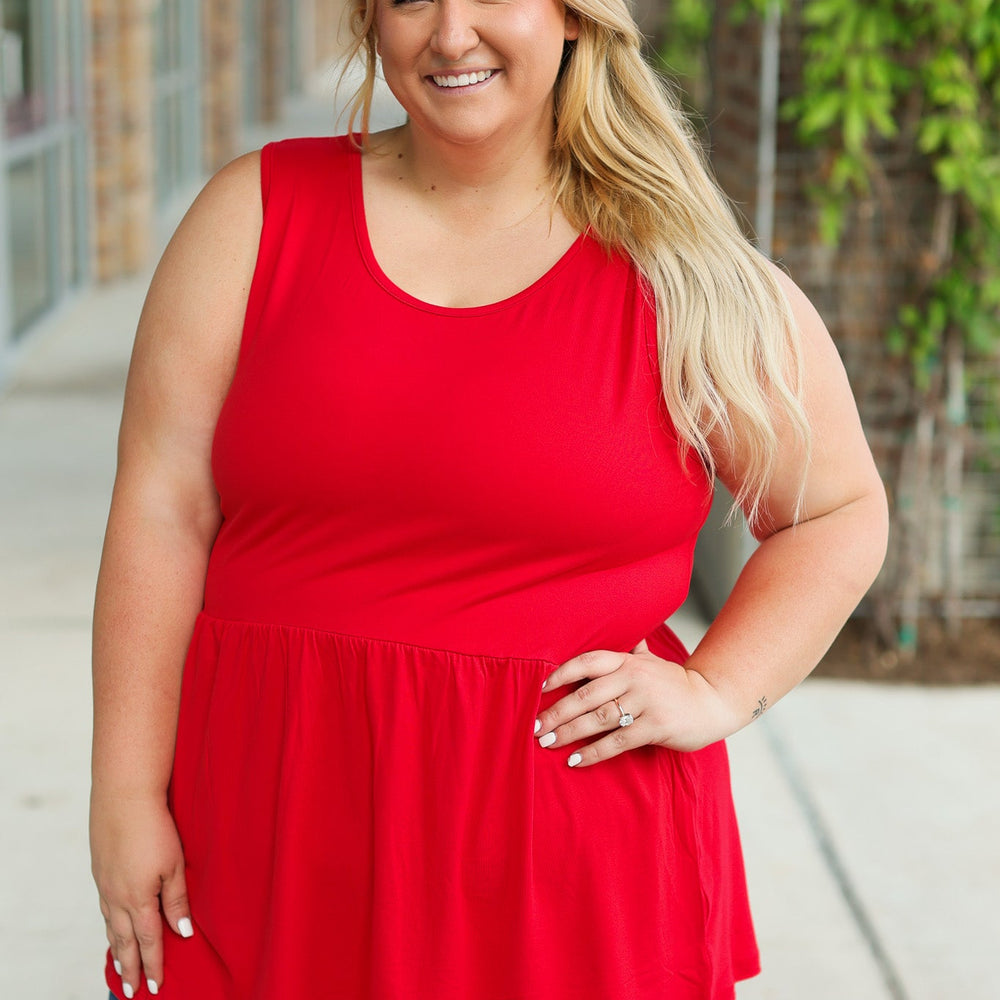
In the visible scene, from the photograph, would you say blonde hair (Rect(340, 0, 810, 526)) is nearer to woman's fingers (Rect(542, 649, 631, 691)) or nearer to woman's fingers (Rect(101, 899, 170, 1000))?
woman's fingers (Rect(542, 649, 631, 691))

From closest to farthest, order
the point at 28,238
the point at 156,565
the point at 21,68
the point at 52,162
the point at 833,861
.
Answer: the point at 156,565 < the point at 833,861 < the point at 21,68 < the point at 28,238 < the point at 52,162

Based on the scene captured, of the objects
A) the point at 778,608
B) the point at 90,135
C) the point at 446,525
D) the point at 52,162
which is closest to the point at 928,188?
the point at 778,608

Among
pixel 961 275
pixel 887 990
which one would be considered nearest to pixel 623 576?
pixel 887 990

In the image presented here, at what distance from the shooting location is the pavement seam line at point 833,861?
2.75 m

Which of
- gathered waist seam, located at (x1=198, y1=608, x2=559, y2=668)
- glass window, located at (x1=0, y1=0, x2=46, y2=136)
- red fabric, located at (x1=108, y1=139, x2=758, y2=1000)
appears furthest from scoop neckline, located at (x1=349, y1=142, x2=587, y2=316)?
glass window, located at (x1=0, y1=0, x2=46, y2=136)

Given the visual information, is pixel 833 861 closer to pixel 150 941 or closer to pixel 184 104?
pixel 150 941

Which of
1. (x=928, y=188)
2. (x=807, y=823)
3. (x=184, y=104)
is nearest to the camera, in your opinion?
(x=807, y=823)

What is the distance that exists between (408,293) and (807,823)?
7.45ft

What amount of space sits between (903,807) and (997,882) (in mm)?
348

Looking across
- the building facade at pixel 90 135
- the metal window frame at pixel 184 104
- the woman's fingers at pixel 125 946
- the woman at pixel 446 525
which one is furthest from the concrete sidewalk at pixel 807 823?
the metal window frame at pixel 184 104

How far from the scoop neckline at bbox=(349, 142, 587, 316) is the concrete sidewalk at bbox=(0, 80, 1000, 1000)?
1.80m

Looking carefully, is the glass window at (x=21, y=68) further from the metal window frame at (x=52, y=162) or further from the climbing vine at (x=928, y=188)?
the climbing vine at (x=928, y=188)

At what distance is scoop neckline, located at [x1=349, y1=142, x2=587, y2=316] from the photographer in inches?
53.6

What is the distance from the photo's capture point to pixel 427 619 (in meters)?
1.36
